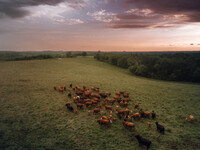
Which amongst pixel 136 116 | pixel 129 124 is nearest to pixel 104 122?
pixel 129 124

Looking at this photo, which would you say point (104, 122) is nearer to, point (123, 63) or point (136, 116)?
point (136, 116)

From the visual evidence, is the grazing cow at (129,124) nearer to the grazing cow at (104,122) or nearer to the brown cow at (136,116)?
the grazing cow at (104,122)

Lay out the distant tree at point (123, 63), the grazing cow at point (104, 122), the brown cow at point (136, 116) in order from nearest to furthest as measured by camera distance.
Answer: the grazing cow at point (104, 122) → the brown cow at point (136, 116) → the distant tree at point (123, 63)

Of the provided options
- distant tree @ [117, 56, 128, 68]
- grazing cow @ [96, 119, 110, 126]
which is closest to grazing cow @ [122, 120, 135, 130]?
grazing cow @ [96, 119, 110, 126]

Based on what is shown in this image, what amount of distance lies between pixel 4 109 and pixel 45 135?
7.06 m

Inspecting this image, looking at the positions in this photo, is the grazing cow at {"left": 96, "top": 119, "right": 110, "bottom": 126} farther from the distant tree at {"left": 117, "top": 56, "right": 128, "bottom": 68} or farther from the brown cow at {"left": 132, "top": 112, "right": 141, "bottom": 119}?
the distant tree at {"left": 117, "top": 56, "right": 128, "bottom": 68}

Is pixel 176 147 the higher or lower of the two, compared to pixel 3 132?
lower

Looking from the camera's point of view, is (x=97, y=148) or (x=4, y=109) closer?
(x=97, y=148)

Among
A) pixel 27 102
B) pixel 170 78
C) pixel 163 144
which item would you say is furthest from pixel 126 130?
pixel 170 78

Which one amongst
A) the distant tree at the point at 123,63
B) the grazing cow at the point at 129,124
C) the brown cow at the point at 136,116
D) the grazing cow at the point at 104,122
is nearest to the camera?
the grazing cow at the point at 129,124

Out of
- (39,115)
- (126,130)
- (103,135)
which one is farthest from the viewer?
(39,115)

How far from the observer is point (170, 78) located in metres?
53.1

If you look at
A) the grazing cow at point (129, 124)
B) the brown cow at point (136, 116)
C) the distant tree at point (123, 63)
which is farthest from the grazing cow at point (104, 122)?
the distant tree at point (123, 63)

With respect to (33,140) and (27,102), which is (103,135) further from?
(27,102)
